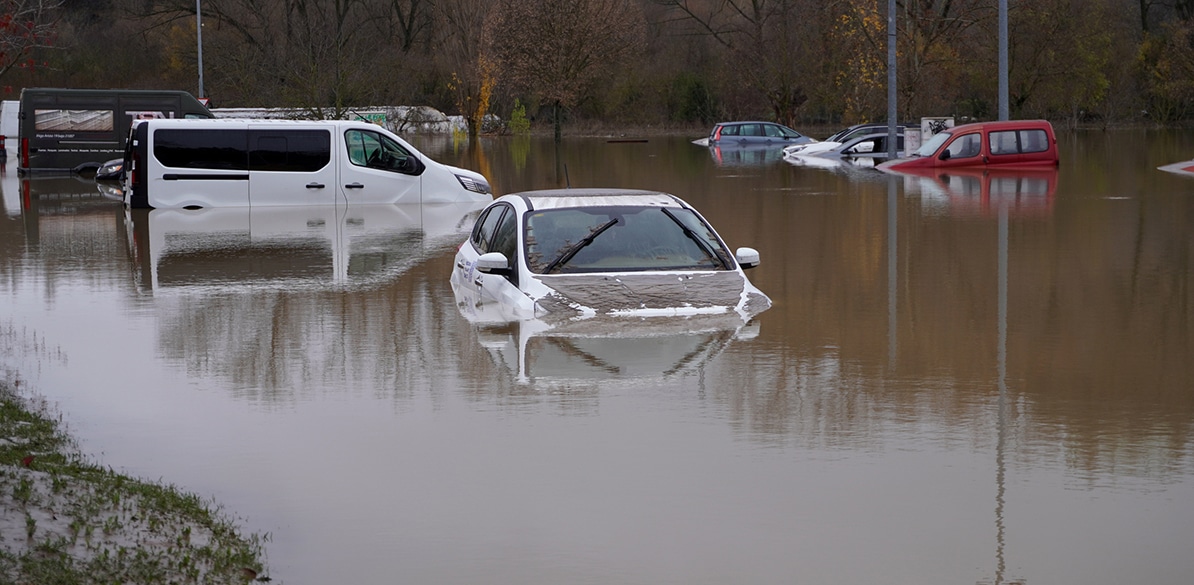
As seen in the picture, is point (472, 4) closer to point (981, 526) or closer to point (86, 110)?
point (86, 110)

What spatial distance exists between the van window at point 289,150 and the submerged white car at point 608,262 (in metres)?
13.3

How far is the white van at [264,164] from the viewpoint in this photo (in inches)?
1042

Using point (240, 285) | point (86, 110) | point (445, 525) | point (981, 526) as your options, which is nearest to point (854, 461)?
point (981, 526)

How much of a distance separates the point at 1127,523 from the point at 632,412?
134 inches

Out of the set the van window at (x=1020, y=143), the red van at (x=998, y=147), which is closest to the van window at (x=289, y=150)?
the red van at (x=998, y=147)

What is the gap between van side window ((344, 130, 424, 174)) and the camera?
27.1 meters

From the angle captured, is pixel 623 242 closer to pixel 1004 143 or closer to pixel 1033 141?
pixel 1004 143

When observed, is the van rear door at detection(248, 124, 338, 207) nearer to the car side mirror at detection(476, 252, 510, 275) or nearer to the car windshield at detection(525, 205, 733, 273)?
the car windshield at detection(525, 205, 733, 273)

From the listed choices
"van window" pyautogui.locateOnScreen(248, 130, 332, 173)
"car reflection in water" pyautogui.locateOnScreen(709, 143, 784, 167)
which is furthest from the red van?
"van window" pyautogui.locateOnScreen(248, 130, 332, 173)

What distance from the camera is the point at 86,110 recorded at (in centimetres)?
3906

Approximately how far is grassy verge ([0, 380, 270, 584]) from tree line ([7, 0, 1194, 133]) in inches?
1790

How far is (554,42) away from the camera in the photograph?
78.3 metres

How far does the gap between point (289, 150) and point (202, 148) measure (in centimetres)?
149

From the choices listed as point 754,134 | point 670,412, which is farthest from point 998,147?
point 670,412
